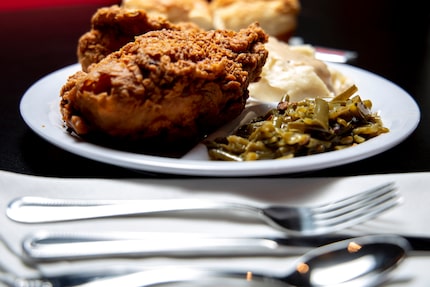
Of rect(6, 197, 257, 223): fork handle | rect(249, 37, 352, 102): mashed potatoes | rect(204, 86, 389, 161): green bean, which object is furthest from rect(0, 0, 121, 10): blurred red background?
rect(6, 197, 257, 223): fork handle

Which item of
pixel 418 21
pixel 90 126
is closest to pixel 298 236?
pixel 90 126

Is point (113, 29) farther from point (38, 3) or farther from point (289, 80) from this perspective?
point (38, 3)

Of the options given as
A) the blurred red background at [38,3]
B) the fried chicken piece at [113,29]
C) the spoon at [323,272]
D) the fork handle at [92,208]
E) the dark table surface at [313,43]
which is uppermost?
the fried chicken piece at [113,29]

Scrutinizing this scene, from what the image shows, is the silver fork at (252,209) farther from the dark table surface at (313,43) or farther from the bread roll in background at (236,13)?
the bread roll in background at (236,13)

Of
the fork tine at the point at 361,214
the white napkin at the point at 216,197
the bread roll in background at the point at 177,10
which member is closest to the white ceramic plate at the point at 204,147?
the white napkin at the point at 216,197

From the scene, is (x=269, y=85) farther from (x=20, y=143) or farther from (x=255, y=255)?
(x=255, y=255)

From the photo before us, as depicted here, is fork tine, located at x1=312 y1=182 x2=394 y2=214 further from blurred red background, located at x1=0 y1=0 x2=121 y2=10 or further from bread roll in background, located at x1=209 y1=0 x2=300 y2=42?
blurred red background, located at x1=0 y1=0 x2=121 y2=10
